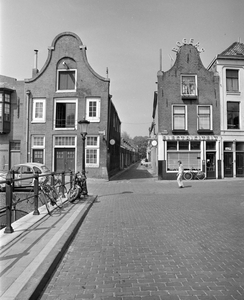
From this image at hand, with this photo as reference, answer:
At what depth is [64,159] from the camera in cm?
2223

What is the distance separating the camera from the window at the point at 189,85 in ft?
71.6

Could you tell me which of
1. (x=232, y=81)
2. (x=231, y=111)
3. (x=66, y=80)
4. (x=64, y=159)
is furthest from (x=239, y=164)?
(x=66, y=80)

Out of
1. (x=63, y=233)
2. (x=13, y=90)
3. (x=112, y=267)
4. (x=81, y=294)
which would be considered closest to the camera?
(x=81, y=294)

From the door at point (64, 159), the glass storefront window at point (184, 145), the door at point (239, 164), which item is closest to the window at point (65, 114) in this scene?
the door at point (64, 159)

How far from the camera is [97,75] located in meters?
22.3

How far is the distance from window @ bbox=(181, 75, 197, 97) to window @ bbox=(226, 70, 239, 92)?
119 inches

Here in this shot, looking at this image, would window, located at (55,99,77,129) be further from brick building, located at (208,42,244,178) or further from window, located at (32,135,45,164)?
brick building, located at (208,42,244,178)

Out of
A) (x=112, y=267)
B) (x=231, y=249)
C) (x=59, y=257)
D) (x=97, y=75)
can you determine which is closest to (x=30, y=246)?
(x=59, y=257)

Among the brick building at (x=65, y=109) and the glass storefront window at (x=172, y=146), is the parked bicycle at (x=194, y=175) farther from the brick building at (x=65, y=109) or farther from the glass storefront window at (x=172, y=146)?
the brick building at (x=65, y=109)

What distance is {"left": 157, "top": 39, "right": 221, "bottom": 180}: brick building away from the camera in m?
21.7

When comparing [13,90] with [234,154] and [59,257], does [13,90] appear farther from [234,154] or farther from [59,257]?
[59,257]

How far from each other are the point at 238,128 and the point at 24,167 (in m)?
17.9

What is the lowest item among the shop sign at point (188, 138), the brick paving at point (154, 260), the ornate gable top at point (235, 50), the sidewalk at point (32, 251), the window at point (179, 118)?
the brick paving at point (154, 260)

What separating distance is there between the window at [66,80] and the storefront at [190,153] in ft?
30.1
